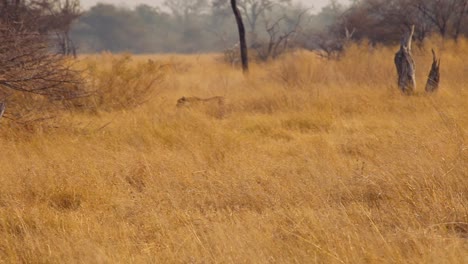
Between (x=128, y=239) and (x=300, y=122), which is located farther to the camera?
(x=300, y=122)

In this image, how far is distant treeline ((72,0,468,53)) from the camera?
1744 cm

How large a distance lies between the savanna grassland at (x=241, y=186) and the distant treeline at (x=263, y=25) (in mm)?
9865

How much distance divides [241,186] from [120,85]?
202 inches

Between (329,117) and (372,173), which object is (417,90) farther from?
(372,173)

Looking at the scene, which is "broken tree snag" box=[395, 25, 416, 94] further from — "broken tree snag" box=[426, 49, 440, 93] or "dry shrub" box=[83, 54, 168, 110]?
"dry shrub" box=[83, 54, 168, 110]

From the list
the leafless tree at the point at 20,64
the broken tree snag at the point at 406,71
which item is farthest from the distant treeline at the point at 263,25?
the leafless tree at the point at 20,64

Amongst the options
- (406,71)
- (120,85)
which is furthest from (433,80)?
(120,85)

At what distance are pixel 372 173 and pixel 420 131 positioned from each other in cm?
156

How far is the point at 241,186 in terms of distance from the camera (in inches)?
149

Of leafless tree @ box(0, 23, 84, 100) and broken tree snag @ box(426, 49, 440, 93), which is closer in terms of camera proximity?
leafless tree @ box(0, 23, 84, 100)

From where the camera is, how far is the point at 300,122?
6496 millimetres

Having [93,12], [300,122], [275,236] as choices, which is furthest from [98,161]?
[93,12]

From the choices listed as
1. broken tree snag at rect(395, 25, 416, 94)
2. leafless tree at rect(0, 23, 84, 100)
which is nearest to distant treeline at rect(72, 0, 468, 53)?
broken tree snag at rect(395, 25, 416, 94)

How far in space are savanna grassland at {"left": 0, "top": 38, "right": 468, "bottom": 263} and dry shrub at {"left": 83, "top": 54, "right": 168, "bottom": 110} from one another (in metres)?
0.73
